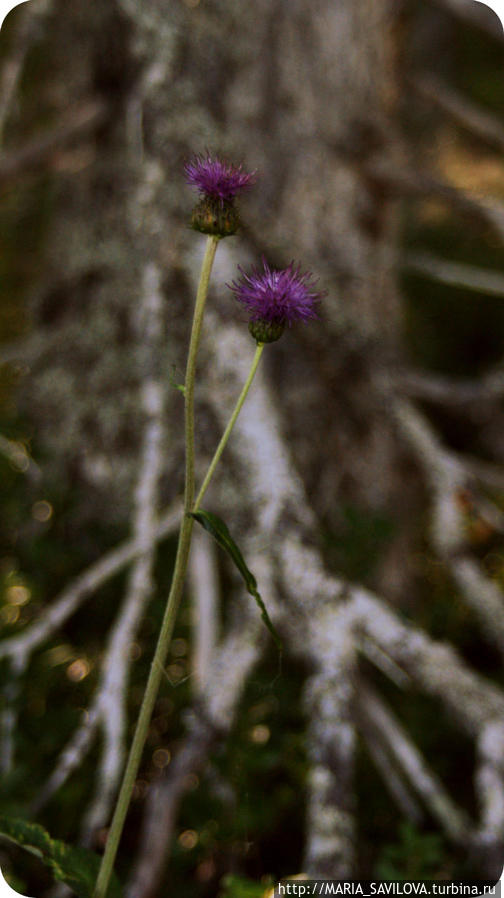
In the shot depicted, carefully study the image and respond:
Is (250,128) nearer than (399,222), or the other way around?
(250,128)

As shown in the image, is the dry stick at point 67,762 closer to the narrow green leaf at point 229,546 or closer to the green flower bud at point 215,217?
the narrow green leaf at point 229,546

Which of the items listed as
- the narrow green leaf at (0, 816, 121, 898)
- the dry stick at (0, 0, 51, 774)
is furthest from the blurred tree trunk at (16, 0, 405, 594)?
the narrow green leaf at (0, 816, 121, 898)

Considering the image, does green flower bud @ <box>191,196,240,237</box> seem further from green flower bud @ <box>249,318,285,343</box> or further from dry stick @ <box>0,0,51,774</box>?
dry stick @ <box>0,0,51,774</box>

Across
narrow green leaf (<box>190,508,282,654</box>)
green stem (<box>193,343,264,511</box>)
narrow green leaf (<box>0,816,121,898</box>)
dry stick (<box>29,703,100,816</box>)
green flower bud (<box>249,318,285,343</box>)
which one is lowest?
dry stick (<box>29,703,100,816</box>)

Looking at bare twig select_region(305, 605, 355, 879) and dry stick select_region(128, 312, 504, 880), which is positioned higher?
dry stick select_region(128, 312, 504, 880)

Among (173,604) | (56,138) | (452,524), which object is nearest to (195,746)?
(173,604)

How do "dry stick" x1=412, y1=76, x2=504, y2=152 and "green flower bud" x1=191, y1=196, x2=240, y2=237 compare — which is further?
"dry stick" x1=412, y1=76, x2=504, y2=152

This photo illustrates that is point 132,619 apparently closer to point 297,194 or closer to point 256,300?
point 256,300

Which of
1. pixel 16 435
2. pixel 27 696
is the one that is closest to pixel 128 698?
pixel 27 696
